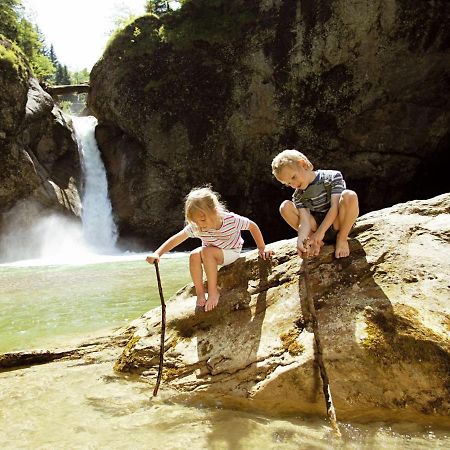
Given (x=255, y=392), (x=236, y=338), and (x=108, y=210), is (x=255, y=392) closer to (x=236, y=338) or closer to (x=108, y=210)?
(x=236, y=338)

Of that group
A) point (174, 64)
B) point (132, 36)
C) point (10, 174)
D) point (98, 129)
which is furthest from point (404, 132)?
point (10, 174)

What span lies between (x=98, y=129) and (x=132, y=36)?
437 cm

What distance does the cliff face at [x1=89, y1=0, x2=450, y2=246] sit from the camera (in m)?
15.5

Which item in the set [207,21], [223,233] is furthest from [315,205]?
[207,21]

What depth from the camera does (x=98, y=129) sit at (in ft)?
65.2

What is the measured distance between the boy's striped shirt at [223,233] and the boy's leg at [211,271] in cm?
9

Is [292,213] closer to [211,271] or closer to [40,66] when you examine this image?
[211,271]

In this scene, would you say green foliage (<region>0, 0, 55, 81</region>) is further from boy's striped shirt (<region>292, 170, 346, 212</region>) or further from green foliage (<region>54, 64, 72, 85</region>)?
green foliage (<region>54, 64, 72, 85</region>)

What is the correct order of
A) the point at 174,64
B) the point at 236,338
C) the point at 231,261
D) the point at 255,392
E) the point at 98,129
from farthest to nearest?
the point at 98,129
the point at 174,64
the point at 231,261
the point at 236,338
the point at 255,392

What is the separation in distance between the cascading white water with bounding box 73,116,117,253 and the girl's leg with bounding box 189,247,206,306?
14.4 metres

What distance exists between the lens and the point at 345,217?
3.20 meters

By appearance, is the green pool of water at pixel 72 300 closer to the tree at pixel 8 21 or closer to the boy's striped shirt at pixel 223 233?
the boy's striped shirt at pixel 223 233

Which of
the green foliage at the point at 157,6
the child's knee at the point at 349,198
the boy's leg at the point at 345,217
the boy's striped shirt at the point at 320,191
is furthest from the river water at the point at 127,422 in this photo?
the green foliage at the point at 157,6

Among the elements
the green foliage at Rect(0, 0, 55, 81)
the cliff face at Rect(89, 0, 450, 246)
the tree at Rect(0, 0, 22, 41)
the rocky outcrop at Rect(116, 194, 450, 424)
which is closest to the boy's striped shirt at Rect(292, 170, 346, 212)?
the rocky outcrop at Rect(116, 194, 450, 424)
